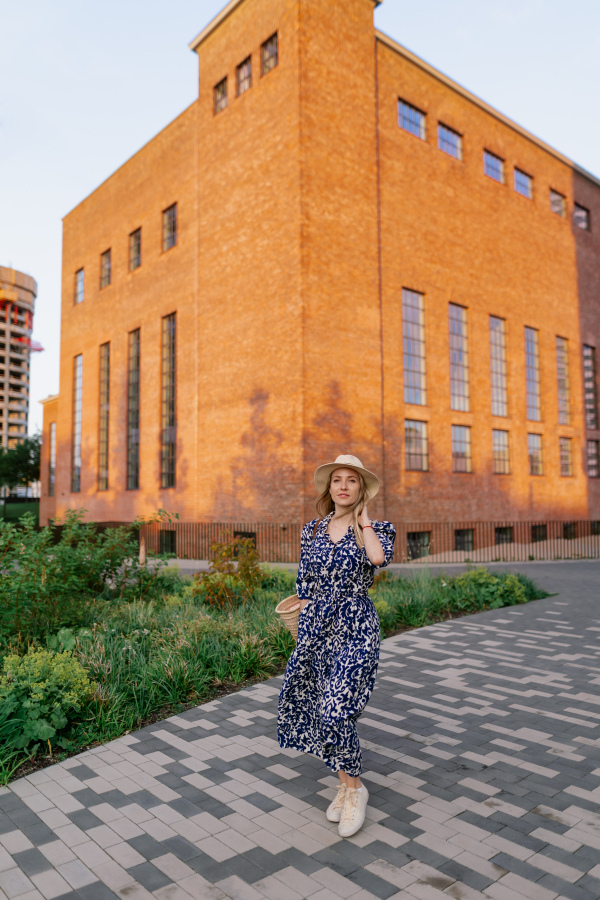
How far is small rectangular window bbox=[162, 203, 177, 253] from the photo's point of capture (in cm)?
2698

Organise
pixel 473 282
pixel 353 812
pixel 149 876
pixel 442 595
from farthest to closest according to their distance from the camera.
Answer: pixel 473 282
pixel 442 595
pixel 353 812
pixel 149 876

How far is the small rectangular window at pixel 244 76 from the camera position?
22.3 metres

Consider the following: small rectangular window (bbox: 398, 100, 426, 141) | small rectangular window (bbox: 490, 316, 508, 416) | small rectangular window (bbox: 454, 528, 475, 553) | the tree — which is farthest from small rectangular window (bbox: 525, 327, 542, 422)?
the tree

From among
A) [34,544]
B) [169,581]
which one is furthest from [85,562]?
[169,581]

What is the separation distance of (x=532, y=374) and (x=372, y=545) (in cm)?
2754

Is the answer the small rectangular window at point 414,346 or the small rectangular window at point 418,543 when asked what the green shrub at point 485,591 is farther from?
the small rectangular window at point 414,346

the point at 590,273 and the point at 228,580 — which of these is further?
the point at 590,273

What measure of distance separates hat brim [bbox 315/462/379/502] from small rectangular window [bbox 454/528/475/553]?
67.2 ft

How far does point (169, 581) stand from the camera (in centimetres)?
1075

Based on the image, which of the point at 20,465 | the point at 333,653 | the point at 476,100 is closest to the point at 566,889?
the point at 333,653

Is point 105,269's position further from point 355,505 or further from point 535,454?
point 355,505

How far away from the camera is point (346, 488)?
3643 mm

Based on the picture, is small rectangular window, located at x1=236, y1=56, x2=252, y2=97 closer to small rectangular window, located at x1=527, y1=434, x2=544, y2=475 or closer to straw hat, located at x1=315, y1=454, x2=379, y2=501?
small rectangular window, located at x1=527, y1=434, x2=544, y2=475

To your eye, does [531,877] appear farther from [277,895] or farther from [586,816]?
[277,895]
